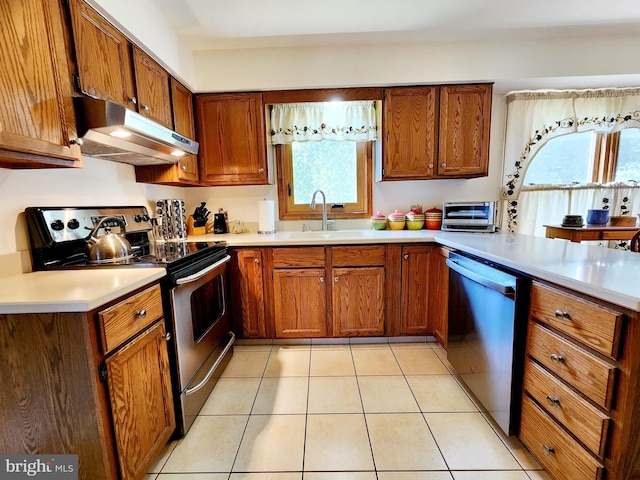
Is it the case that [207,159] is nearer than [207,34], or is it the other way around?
[207,34]

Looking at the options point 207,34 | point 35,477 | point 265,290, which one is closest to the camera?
point 35,477

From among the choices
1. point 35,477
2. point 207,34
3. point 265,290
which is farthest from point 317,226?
point 35,477

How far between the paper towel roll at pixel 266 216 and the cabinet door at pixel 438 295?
4.47 ft

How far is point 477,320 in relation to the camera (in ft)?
4.98

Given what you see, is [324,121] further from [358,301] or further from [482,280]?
[482,280]

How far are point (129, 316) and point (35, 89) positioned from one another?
0.91 metres

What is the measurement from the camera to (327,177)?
2.70 meters

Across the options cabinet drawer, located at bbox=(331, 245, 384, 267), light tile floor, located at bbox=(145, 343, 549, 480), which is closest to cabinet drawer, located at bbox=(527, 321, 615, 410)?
light tile floor, located at bbox=(145, 343, 549, 480)

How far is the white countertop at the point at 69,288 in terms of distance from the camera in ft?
2.88

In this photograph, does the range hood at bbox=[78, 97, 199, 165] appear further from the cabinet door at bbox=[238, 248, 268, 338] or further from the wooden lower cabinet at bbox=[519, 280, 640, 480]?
the wooden lower cabinet at bbox=[519, 280, 640, 480]

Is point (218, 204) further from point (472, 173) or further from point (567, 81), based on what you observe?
point (567, 81)

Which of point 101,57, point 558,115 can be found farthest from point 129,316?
point 558,115

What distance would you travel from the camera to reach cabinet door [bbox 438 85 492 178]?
225 centimetres

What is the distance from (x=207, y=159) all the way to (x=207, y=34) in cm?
89
